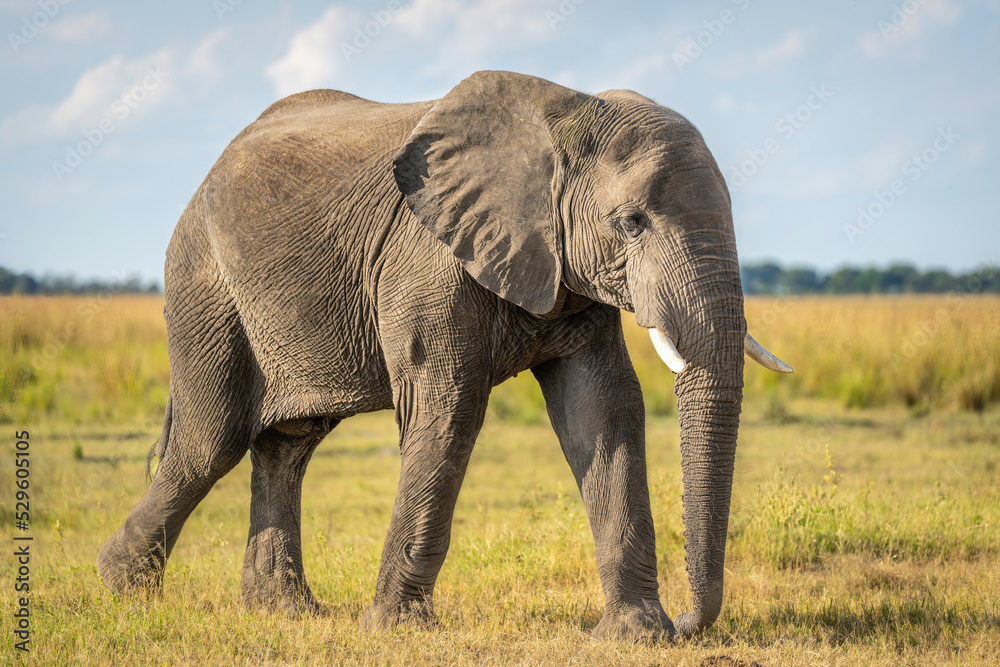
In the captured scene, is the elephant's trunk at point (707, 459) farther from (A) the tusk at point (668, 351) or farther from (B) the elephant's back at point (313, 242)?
(B) the elephant's back at point (313, 242)

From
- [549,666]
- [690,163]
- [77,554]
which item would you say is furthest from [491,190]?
[77,554]

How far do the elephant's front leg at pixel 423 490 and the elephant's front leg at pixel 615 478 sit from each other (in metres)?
0.57

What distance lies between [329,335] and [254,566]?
1.91 meters

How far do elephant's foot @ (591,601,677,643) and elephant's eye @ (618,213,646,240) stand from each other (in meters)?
2.03

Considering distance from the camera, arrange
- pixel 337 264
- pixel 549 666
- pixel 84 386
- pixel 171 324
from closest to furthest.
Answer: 1. pixel 549 666
2. pixel 337 264
3. pixel 171 324
4. pixel 84 386

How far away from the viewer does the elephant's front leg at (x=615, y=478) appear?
539 centimetres

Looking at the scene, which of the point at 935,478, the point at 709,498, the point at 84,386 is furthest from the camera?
the point at 84,386

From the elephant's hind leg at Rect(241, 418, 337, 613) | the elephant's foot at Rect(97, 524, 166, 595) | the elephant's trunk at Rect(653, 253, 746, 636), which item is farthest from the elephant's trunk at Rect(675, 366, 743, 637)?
the elephant's foot at Rect(97, 524, 166, 595)

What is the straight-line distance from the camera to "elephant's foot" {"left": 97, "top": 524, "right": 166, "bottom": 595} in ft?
21.0

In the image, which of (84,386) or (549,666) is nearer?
(549,666)

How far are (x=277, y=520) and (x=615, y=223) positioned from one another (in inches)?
127

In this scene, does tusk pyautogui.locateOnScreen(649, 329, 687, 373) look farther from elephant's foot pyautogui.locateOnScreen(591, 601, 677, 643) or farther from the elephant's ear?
elephant's foot pyautogui.locateOnScreen(591, 601, 677, 643)

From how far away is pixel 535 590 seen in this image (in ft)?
22.1

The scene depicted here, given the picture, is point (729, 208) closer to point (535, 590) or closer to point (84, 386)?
point (535, 590)
